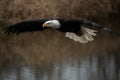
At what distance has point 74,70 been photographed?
Answer: 13133 mm

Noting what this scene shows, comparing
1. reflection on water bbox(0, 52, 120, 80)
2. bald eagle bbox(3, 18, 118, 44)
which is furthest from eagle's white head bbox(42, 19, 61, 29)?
reflection on water bbox(0, 52, 120, 80)

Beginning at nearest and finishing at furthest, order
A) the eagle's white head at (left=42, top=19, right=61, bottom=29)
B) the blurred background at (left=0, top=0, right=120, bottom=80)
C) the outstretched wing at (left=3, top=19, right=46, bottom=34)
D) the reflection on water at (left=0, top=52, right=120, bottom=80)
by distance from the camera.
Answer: the eagle's white head at (left=42, top=19, right=61, bottom=29) → the outstretched wing at (left=3, top=19, right=46, bottom=34) → the reflection on water at (left=0, top=52, right=120, bottom=80) → the blurred background at (left=0, top=0, right=120, bottom=80)

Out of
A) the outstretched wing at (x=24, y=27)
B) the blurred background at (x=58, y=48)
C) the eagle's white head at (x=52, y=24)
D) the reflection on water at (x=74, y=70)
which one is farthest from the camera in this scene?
the blurred background at (x=58, y=48)

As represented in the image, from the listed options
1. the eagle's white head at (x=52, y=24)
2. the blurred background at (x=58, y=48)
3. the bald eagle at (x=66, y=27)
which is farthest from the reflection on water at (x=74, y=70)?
the eagle's white head at (x=52, y=24)

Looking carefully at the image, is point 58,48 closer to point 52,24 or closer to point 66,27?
point 66,27

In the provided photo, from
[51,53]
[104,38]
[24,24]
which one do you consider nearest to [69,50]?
[51,53]

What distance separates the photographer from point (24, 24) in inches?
336

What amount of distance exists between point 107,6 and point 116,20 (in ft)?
2.09

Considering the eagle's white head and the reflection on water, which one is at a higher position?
the eagle's white head

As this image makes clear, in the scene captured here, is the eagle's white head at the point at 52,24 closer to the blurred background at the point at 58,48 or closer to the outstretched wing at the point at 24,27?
the outstretched wing at the point at 24,27

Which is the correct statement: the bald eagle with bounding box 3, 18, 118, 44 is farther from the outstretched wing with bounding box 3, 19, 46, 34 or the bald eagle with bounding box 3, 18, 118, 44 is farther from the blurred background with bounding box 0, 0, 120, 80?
the blurred background with bounding box 0, 0, 120, 80

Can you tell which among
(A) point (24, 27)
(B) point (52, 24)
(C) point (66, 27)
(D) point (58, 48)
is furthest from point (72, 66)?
(B) point (52, 24)

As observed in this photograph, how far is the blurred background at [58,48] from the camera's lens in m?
13.1

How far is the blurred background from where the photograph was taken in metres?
13.1
